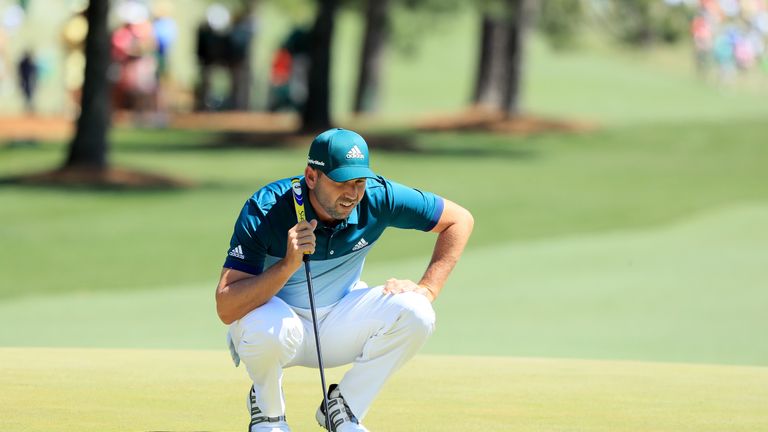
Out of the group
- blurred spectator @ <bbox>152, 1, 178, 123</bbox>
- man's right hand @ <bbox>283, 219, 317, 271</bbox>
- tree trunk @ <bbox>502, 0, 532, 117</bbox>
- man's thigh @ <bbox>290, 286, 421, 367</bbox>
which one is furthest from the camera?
blurred spectator @ <bbox>152, 1, 178, 123</bbox>

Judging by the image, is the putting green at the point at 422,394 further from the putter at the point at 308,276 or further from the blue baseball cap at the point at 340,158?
the blue baseball cap at the point at 340,158

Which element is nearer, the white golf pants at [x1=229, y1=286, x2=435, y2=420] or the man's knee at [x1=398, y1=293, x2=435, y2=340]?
the white golf pants at [x1=229, y1=286, x2=435, y2=420]

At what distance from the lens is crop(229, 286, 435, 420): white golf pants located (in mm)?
6500

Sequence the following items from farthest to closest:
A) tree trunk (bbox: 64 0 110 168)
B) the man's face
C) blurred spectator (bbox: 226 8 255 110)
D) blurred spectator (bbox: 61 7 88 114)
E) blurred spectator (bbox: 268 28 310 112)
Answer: blurred spectator (bbox: 268 28 310 112) < blurred spectator (bbox: 226 8 255 110) < blurred spectator (bbox: 61 7 88 114) < tree trunk (bbox: 64 0 110 168) < the man's face

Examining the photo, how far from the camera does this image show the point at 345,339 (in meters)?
6.86

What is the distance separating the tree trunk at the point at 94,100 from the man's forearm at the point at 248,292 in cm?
1601

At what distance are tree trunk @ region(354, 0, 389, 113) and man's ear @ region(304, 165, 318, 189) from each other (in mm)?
29212

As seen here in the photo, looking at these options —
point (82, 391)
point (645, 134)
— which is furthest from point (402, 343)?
point (645, 134)

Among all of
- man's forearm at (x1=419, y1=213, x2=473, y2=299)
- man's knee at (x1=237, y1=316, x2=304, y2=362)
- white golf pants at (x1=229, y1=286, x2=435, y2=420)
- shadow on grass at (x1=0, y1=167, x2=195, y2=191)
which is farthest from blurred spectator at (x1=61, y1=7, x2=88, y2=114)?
man's knee at (x1=237, y1=316, x2=304, y2=362)

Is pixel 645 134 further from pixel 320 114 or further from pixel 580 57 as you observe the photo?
pixel 580 57

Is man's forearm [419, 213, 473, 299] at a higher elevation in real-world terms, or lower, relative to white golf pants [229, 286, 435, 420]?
higher

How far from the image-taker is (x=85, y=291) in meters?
15.3

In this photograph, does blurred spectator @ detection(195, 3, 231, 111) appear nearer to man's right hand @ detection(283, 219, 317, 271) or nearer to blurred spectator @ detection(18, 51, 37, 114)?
blurred spectator @ detection(18, 51, 37, 114)

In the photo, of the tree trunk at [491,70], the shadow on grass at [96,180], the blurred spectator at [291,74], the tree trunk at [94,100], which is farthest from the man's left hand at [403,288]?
the tree trunk at [491,70]
